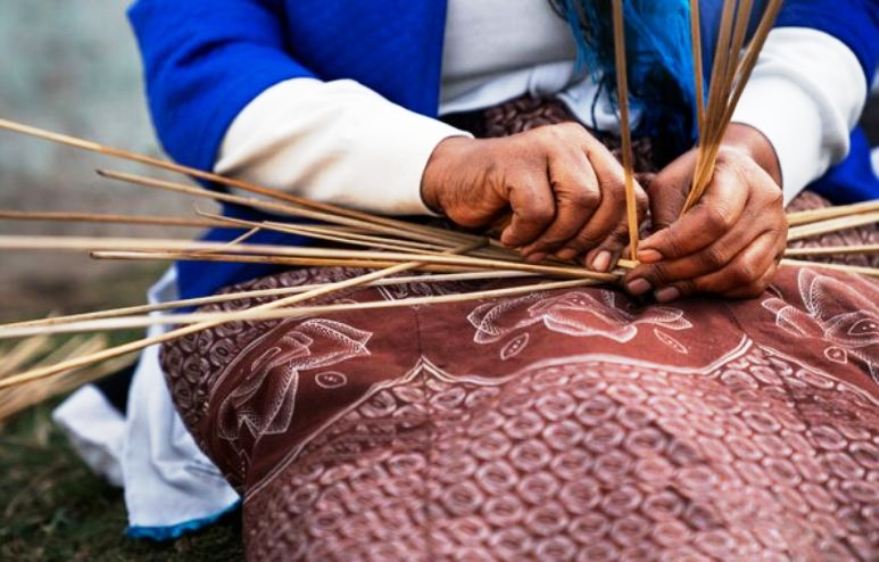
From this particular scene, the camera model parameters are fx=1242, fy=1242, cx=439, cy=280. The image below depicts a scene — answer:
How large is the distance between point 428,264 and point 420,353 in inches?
5.8

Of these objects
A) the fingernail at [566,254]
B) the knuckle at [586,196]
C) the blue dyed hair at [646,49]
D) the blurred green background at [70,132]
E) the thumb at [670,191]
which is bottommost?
the blurred green background at [70,132]

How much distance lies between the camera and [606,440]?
0.92 meters

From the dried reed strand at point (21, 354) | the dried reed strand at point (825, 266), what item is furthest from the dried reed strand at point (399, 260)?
the dried reed strand at point (21, 354)

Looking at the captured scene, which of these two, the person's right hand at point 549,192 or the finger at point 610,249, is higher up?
the person's right hand at point 549,192

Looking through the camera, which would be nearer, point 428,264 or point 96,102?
point 428,264

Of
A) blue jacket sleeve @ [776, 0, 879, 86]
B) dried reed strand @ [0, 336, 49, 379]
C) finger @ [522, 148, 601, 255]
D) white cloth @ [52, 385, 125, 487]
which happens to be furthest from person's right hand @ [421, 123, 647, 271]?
dried reed strand @ [0, 336, 49, 379]

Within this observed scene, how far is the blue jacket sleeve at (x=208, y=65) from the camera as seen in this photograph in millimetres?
Result: 1365

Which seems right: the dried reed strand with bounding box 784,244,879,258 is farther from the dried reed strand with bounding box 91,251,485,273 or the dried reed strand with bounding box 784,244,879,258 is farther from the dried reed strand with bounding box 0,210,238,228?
the dried reed strand with bounding box 0,210,238,228

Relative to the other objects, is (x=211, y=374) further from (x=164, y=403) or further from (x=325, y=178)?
(x=164, y=403)

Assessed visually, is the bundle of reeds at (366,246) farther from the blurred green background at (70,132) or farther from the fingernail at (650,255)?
the blurred green background at (70,132)

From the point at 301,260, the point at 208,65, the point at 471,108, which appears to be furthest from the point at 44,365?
the point at 301,260

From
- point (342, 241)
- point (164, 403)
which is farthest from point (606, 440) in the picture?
point (164, 403)

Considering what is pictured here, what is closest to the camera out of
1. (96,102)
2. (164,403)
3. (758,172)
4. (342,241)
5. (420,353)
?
(420,353)

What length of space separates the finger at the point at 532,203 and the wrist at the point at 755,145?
12.1 inches
